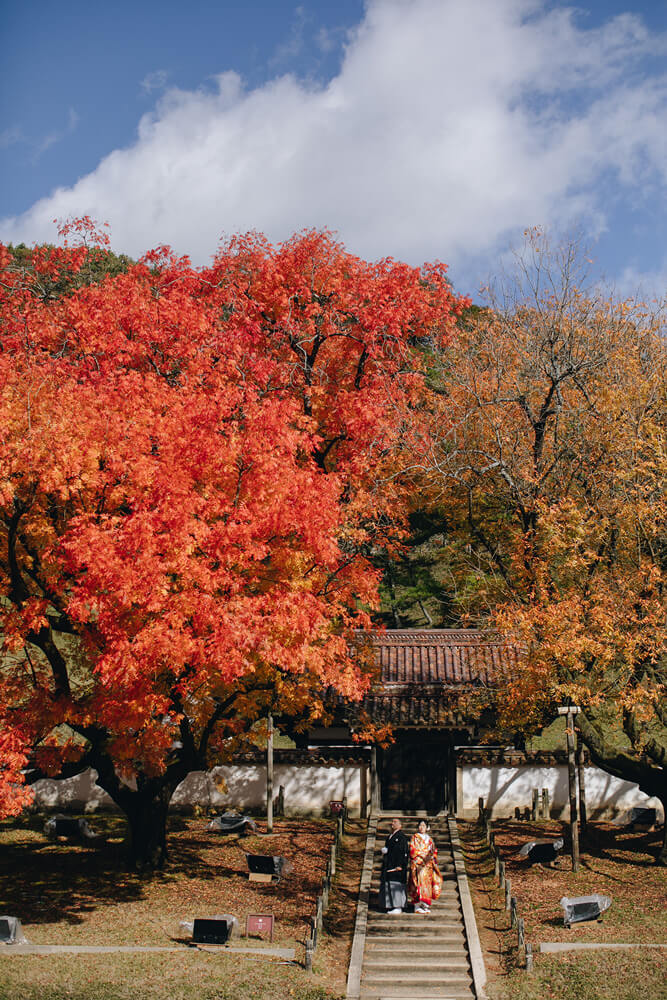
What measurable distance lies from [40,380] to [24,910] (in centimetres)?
1081

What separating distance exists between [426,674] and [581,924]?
10414mm

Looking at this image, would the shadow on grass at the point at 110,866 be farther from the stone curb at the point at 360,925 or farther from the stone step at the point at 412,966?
the stone step at the point at 412,966

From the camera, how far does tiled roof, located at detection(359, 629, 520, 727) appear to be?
2502 cm

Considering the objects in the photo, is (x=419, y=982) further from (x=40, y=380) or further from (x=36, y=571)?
(x=40, y=380)

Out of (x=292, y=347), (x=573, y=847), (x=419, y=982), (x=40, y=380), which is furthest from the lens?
(x=292, y=347)

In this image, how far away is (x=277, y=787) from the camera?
25656 millimetres

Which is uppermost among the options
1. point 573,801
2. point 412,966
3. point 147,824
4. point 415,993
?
point 573,801

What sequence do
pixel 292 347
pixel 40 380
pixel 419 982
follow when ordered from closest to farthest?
pixel 419 982 < pixel 40 380 < pixel 292 347

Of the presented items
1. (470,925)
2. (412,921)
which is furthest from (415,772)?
(470,925)

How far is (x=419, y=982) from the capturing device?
15.4 meters

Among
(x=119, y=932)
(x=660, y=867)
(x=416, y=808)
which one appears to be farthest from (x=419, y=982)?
(x=416, y=808)

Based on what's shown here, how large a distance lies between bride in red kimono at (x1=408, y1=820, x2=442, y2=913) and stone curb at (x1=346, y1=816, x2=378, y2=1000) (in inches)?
44.9

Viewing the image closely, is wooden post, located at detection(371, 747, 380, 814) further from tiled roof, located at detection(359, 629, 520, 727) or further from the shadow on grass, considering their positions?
the shadow on grass

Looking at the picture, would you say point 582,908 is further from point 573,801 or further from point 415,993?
point 415,993
